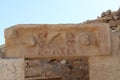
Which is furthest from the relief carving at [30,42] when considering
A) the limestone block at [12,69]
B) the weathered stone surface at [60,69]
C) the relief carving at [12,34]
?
the weathered stone surface at [60,69]

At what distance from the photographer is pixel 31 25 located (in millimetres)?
6969

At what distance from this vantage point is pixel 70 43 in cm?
693

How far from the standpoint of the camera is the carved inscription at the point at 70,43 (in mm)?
6875

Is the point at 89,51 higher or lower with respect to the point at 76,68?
higher

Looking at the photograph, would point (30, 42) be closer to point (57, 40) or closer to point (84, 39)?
point (57, 40)

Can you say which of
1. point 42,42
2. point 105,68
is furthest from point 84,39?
point 42,42

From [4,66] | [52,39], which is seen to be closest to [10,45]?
[4,66]

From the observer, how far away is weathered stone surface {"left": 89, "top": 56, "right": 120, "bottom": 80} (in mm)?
6652

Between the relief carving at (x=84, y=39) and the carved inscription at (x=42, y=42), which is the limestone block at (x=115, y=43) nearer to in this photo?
the relief carving at (x=84, y=39)

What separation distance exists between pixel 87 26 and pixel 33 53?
1.39 m

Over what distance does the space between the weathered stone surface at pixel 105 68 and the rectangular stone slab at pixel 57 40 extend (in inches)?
7.2

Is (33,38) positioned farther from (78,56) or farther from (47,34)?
(78,56)

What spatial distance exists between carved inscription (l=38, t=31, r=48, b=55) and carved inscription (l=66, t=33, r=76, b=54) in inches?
20.3

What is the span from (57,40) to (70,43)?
31 cm
